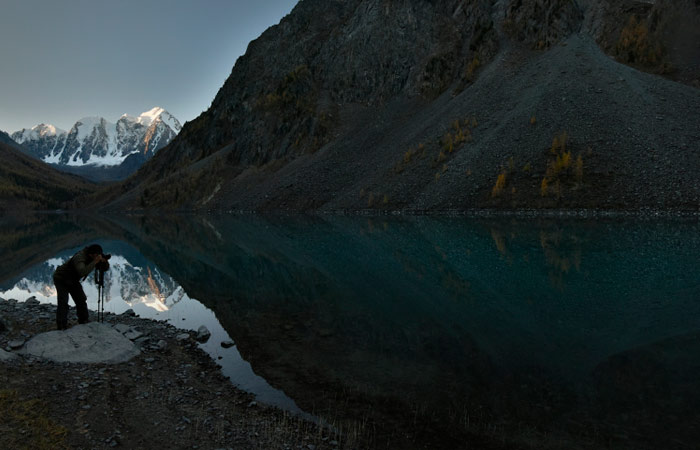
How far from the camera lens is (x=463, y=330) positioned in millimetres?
14406

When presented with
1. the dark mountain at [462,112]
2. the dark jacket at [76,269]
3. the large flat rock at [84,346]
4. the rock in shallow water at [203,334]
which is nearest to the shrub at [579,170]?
the dark mountain at [462,112]

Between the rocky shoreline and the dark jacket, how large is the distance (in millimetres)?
2168

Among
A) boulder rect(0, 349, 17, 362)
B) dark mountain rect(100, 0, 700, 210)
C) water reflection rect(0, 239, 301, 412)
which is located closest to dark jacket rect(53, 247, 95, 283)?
boulder rect(0, 349, 17, 362)

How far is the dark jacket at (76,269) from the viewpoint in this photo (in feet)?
42.6

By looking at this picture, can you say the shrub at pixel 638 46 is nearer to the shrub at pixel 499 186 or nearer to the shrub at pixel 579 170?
the shrub at pixel 579 170

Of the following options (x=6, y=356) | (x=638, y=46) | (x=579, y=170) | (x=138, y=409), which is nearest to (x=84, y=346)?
(x=6, y=356)

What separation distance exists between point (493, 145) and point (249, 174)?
79.3 meters

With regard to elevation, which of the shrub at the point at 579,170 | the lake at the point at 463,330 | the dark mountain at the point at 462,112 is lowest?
the lake at the point at 463,330

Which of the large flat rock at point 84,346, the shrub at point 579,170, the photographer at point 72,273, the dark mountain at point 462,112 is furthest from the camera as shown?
the dark mountain at point 462,112

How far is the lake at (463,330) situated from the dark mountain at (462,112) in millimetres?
23387

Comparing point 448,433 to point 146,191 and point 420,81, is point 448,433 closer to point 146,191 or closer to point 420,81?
point 420,81

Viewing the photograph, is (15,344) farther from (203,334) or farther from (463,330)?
(463,330)

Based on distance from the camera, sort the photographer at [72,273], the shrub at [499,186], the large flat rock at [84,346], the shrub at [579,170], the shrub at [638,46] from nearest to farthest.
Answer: the large flat rock at [84,346], the photographer at [72,273], the shrub at [579,170], the shrub at [499,186], the shrub at [638,46]

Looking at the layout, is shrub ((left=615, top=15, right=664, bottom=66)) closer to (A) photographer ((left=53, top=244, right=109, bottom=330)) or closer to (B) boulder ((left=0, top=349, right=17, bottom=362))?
(A) photographer ((left=53, top=244, right=109, bottom=330))
